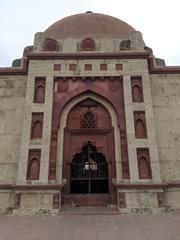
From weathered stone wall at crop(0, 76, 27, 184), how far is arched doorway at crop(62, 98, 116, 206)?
2493mm

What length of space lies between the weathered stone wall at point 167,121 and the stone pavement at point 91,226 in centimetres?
219

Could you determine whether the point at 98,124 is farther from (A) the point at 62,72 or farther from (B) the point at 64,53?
(B) the point at 64,53

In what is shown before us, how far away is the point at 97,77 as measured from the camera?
490 inches

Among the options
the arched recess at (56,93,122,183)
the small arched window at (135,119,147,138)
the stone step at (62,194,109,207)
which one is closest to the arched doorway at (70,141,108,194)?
the stone step at (62,194,109,207)

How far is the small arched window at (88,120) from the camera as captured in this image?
39.7ft

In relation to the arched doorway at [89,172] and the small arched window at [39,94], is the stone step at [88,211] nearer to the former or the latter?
the arched doorway at [89,172]

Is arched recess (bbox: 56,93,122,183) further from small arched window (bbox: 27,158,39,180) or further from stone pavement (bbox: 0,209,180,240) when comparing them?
stone pavement (bbox: 0,209,180,240)

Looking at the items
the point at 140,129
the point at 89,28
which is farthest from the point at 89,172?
the point at 89,28

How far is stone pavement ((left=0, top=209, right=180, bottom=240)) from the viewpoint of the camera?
20.6 ft

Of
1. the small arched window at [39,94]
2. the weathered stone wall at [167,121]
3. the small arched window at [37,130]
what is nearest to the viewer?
the weathered stone wall at [167,121]

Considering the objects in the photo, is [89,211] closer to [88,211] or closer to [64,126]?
[88,211]

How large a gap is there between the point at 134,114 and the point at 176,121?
2340mm

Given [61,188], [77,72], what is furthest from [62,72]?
[61,188]

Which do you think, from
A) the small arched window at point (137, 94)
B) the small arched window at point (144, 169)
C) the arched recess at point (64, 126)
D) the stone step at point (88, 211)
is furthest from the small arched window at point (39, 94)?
the small arched window at point (144, 169)
